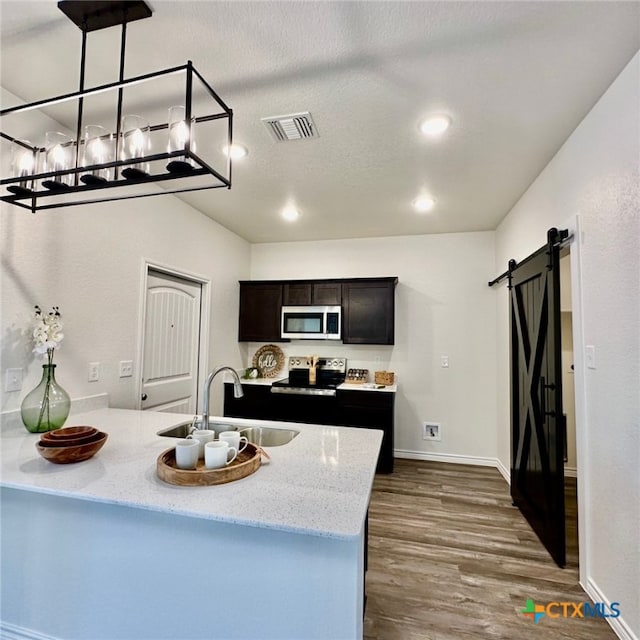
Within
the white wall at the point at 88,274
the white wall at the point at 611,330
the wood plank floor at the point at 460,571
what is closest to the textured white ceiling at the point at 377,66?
the white wall at the point at 611,330

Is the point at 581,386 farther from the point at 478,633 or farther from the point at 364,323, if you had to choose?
the point at 364,323

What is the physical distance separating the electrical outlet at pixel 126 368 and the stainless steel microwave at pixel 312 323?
1846 mm

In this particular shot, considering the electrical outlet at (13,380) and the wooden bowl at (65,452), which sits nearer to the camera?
the wooden bowl at (65,452)

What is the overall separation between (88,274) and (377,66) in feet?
7.10

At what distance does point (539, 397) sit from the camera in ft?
8.30

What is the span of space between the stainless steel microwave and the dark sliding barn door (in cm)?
179

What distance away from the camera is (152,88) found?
1.83 metres

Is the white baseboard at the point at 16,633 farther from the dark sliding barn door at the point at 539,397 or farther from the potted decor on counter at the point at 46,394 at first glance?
the dark sliding barn door at the point at 539,397

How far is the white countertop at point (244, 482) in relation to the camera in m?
1.09

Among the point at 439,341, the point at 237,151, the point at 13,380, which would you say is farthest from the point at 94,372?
the point at 439,341

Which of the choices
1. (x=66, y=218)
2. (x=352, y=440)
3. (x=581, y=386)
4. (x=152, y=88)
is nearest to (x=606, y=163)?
(x=581, y=386)

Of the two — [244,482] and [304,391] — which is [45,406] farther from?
[304,391]

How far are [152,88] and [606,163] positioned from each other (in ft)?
7.74

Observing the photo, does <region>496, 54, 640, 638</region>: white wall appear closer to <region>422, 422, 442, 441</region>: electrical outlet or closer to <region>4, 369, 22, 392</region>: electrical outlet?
<region>422, 422, 442, 441</region>: electrical outlet
